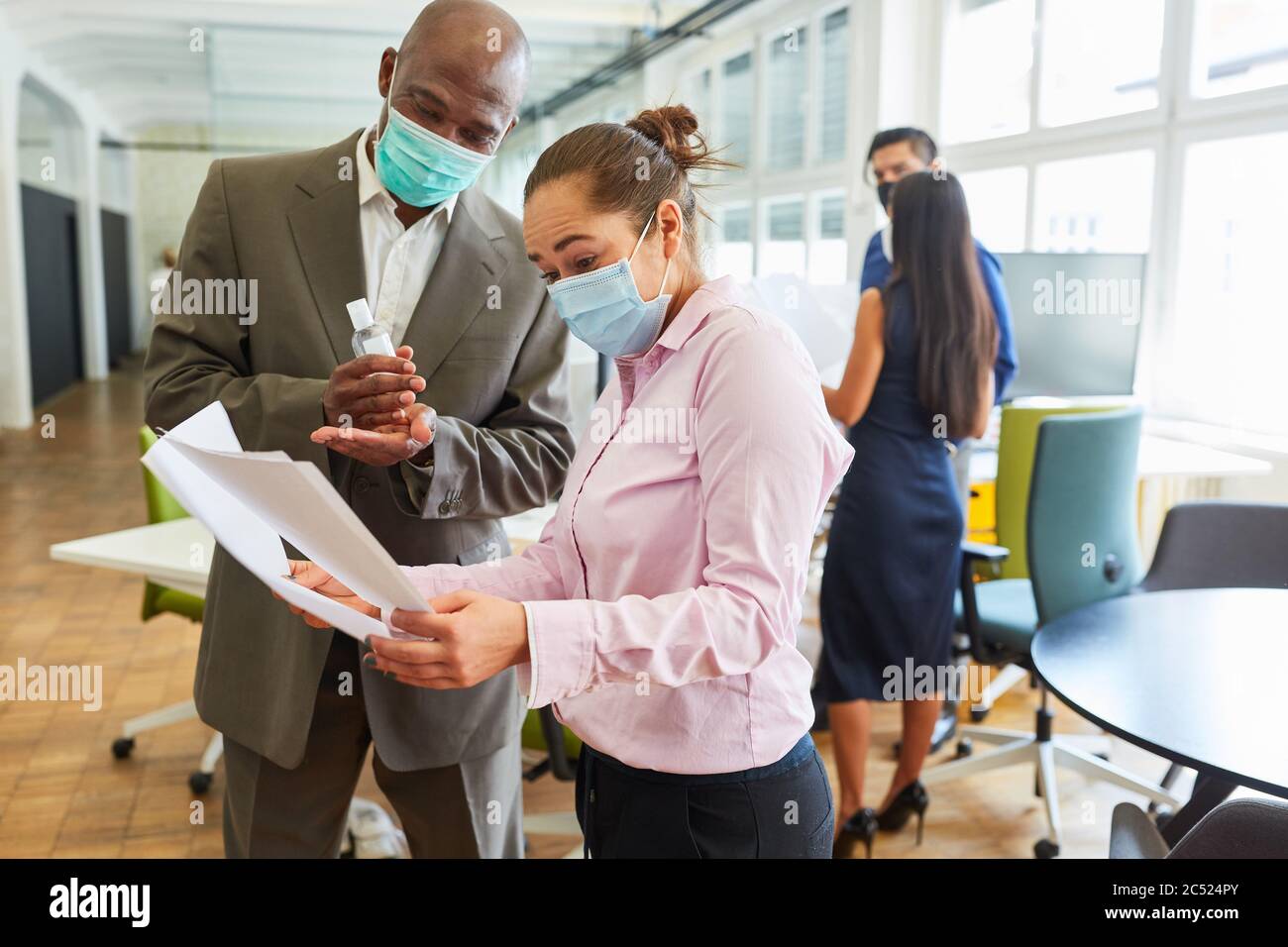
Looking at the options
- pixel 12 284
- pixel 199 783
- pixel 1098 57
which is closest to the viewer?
pixel 199 783

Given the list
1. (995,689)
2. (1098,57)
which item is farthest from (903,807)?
(1098,57)

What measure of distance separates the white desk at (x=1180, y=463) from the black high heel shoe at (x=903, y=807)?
110 cm

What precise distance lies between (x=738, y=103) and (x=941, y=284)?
6.54 meters

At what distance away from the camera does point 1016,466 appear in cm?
316

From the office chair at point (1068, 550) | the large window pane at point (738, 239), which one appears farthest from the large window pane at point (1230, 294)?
the large window pane at point (738, 239)

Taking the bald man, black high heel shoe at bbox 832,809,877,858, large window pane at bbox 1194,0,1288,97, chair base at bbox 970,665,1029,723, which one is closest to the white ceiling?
the bald man

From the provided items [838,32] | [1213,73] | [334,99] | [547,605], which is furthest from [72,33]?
[547,605]

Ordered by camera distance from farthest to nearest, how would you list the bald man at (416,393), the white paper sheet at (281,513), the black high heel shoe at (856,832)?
1. the black high heel shoe at (856,832)
2. the bald man at (416,393)
3. the white paper sheet at (281,513)

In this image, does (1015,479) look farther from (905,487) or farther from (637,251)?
(637,251)

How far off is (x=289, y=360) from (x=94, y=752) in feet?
7.88

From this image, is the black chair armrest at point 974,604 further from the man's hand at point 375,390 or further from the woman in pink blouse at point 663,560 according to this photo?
the man's hand at point 375,390

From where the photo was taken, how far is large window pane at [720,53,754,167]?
8.43 metres

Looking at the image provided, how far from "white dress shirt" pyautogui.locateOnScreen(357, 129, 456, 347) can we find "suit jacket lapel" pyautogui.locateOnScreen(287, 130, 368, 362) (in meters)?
0.02

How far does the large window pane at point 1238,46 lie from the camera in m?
4.04
